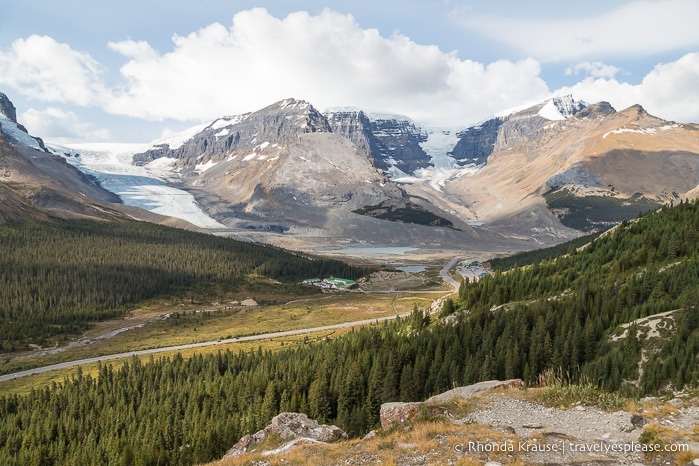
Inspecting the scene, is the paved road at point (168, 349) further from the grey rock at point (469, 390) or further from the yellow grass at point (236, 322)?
the grey rock at point (469, 390)

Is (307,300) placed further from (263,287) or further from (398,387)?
(398,387)

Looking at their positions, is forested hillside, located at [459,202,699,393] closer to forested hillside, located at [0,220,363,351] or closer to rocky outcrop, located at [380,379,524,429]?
rocky outcrop, located at [380,379,524,429]

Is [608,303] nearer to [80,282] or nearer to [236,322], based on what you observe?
[236,322]

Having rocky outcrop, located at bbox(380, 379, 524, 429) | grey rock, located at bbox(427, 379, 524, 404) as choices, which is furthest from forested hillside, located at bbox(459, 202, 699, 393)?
rocky outcrop, located at bbox(380, 379, 524, 429)

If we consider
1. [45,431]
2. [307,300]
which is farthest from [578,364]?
[307,300]

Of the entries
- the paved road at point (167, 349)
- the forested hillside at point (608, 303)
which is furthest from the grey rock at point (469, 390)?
the paved road at point (167, 349)

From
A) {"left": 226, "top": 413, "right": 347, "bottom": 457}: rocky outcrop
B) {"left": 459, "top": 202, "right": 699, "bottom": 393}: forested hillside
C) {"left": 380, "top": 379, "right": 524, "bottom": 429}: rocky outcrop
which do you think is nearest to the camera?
{"left": 380, "top": 379, "right": 524, "bottom": 429}: rocky outcrop
